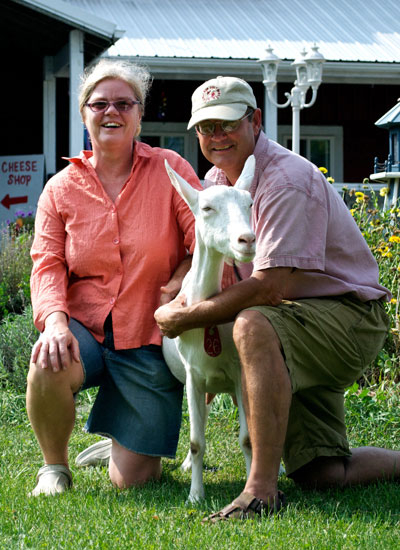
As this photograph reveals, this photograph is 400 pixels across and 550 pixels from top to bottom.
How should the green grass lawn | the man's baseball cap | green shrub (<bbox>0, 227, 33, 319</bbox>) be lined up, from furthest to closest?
green shrub (<bbox>0, 227, 33, 319</bbox>), the man's baseball cap, the green grass lawn

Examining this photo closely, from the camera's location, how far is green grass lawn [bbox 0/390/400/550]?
3.13m

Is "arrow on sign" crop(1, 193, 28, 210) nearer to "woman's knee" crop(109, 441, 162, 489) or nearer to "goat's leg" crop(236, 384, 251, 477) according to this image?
"woman's knee" crop(109, 441, 162, 489)

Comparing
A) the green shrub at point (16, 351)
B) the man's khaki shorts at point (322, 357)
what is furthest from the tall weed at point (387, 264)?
the green shrub at point (16, 351)

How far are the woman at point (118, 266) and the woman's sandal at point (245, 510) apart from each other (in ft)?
2.71

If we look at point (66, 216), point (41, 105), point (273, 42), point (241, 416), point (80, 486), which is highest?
point (273, 42)

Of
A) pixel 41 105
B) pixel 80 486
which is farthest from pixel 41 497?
pixel 41 105

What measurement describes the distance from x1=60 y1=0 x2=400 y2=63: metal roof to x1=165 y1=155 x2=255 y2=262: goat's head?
27.4ft

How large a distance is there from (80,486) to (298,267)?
5.05 ft

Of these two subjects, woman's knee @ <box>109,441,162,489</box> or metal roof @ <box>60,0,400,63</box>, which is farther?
metal roof @ <box>60,0,400,63</box>

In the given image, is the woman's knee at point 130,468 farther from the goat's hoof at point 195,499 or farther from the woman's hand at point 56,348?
the woman's hand at point 56,348

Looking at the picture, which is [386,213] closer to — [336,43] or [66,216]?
[66,216]

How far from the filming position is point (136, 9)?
14.3 meters

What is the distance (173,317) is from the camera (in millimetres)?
3582

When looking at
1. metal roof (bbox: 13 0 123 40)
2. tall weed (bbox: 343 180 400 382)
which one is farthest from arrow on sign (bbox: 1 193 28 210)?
tall weed (bbox: 343 180 400 382)
